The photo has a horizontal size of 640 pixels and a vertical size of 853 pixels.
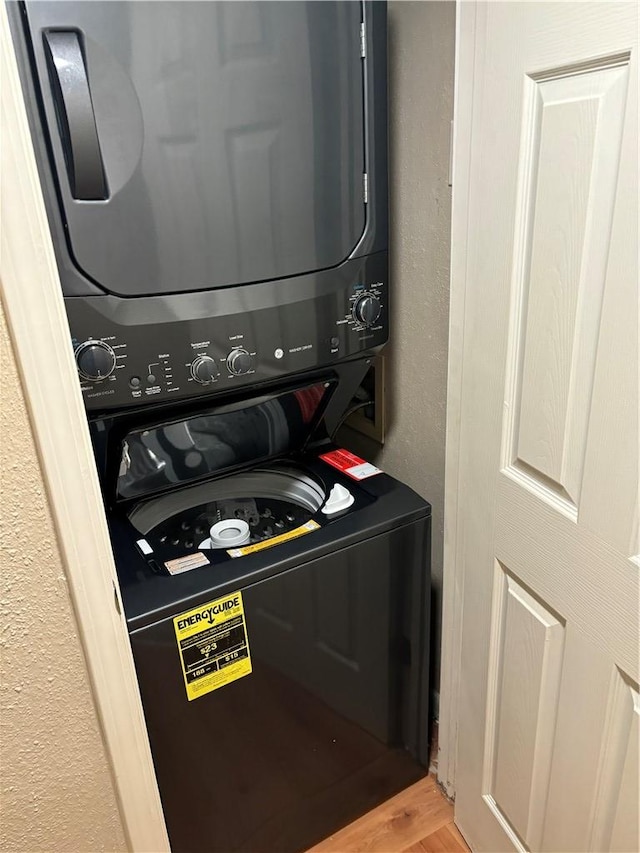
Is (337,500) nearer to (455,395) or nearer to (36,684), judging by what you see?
(455,395)

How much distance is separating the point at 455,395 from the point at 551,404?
0.25 m

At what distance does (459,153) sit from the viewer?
1.00 m

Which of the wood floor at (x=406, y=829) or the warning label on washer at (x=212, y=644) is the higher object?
the warning label on washer at (x=212, y=644)

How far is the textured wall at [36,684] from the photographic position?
61 centimetres

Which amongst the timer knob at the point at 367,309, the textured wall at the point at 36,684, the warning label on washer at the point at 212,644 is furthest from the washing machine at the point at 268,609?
the textured wall at the point at 36,684

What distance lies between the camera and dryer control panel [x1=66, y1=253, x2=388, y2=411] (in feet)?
3.24

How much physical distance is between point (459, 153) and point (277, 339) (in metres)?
0.41

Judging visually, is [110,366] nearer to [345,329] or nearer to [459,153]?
[345,329]

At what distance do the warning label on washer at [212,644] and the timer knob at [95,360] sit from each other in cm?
40

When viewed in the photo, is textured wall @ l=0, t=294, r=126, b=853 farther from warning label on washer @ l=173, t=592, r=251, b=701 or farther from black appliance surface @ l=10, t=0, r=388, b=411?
black appliance surface @ l=10, t=0, r=388, b=411

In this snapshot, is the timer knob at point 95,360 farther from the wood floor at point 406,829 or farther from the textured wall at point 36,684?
the wood floor at point 406,829

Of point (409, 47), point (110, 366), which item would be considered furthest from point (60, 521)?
point (409, 47)

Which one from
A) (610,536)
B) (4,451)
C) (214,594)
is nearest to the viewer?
(4,451)

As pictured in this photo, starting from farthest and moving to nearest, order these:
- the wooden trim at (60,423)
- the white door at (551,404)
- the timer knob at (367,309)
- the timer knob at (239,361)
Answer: the timer knob at (367,309) < the timer knob at (239,361) < the white door at (551,404) < the wooden trim at (60,423)
